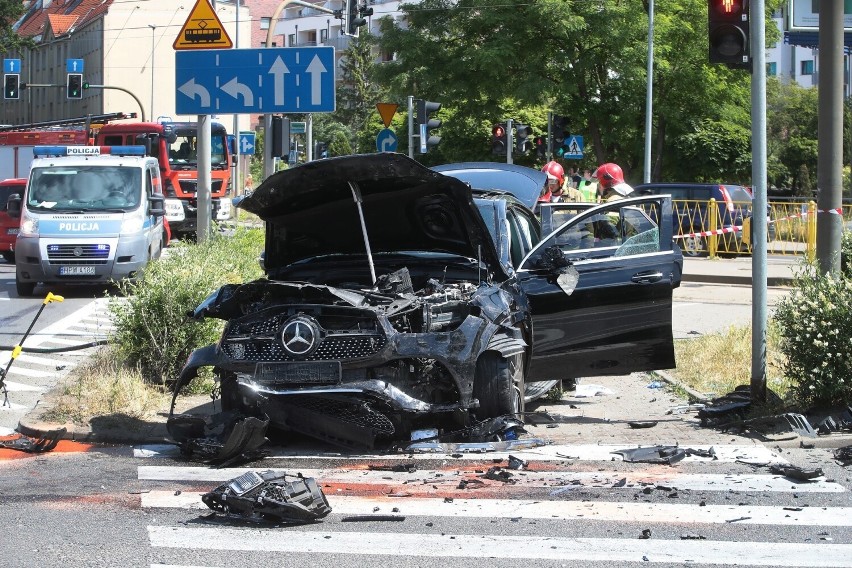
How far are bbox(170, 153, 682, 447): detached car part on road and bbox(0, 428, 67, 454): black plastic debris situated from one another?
1.01m

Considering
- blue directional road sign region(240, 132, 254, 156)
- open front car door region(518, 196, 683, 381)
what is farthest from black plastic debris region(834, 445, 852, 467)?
blue directional road sign region(240, 132, 254, 156)

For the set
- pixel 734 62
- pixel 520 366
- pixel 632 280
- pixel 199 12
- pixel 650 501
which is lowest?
pixel 650 501

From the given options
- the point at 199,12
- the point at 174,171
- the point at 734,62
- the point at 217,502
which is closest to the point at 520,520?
the point at 217,502

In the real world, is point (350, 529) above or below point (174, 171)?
below

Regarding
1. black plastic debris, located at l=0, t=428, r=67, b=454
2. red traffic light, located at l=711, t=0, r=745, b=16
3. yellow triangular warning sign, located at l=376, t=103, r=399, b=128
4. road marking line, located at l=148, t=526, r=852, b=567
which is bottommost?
road marking line, located at l=148, t=526, r=852, b=567

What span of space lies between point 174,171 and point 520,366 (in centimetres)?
2576

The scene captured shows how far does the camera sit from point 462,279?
8.76 meters

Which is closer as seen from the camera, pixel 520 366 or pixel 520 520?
pixel 520 520

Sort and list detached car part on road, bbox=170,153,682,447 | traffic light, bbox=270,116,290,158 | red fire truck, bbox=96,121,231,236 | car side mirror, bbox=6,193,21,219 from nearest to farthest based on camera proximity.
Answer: detached car part on road, bbox=170,153,682,447 → traffic light, bbox=270,116,290,158 → car side mirror, bbox=6,193,21,219 → red fire truck, bbox=96,121,231,236

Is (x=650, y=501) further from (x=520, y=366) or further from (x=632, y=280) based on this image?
(x=632, y=280)

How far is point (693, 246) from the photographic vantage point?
89.6 feet

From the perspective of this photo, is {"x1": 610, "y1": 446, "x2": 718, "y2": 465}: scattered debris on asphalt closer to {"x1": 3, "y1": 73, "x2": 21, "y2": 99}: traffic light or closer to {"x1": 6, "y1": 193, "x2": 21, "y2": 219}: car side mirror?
{"x1": 6, "y1": 193, "x2": 21, "y2": 219}: car side mirror

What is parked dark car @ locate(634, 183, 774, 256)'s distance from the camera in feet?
88.6

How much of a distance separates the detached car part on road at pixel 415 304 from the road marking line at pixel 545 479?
0.47 m
